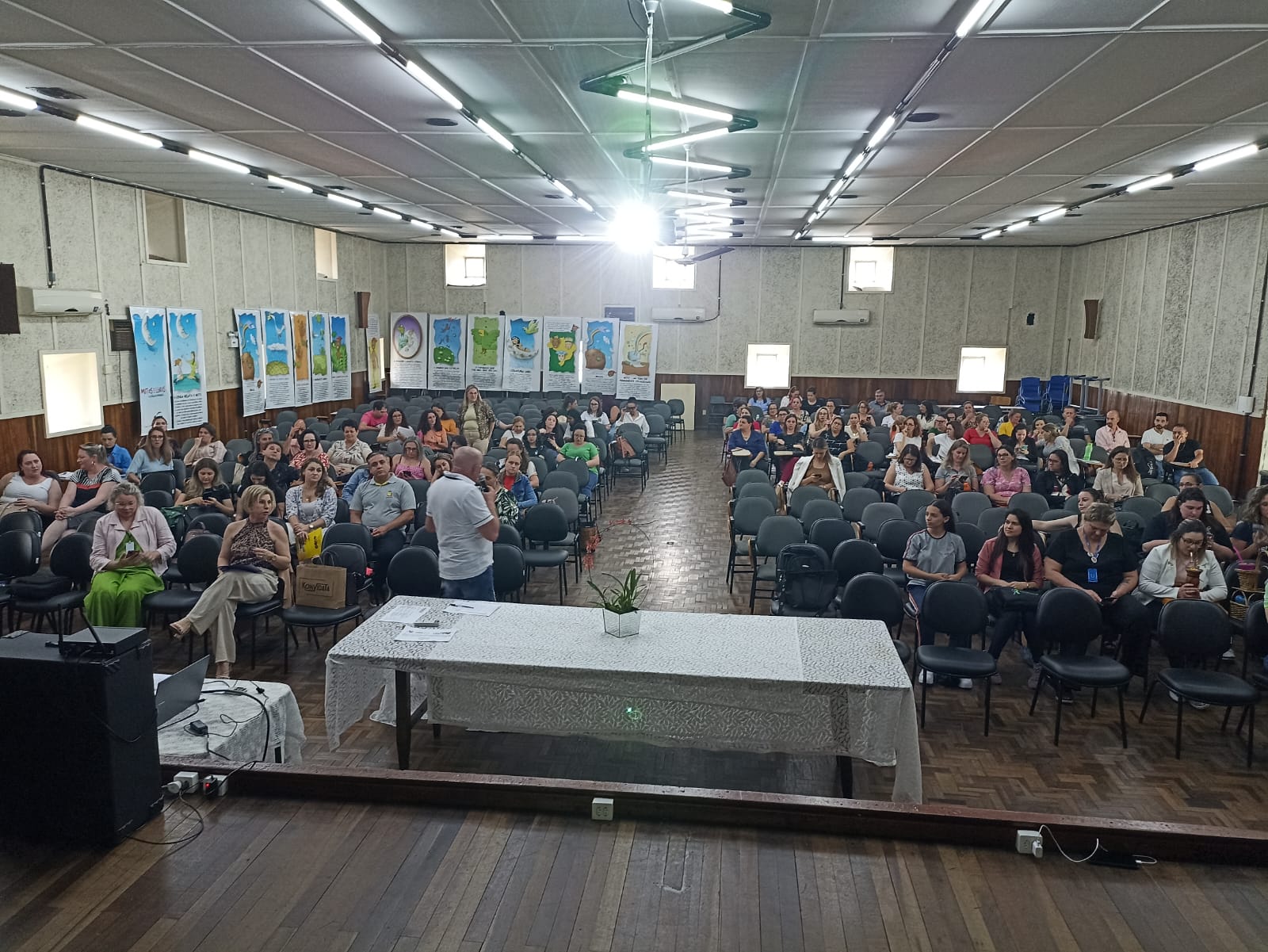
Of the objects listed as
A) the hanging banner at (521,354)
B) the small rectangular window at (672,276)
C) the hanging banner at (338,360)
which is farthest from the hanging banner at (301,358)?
the small rectangular window at (672,276)

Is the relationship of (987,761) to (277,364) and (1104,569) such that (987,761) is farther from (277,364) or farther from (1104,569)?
(277,364)

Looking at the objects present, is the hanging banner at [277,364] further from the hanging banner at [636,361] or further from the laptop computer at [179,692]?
the laptop computer at [179,692]

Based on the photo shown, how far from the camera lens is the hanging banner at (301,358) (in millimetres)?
17016

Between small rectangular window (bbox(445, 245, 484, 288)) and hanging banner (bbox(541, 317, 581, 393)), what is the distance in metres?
2.69

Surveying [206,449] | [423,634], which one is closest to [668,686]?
[423,634]

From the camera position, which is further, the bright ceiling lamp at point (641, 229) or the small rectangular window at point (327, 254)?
the small rectangular window at point (327, 254)

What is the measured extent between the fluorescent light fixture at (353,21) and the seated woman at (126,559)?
12.7ft

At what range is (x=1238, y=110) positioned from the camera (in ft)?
24.7

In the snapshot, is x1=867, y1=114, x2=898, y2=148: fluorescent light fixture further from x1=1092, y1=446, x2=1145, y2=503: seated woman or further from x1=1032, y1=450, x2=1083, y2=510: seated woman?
x1=1092, y1=446, x2=1145, y2=503: seated woman

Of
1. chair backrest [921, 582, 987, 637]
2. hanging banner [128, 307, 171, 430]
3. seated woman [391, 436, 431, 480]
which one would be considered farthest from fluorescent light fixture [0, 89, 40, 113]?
chair backrest [921, 582, 987, 637]

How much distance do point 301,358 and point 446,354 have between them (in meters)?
4.26

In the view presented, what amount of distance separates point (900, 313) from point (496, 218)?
10.0 metres

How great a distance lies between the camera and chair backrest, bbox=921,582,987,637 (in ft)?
20.3

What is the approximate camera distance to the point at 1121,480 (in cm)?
950
